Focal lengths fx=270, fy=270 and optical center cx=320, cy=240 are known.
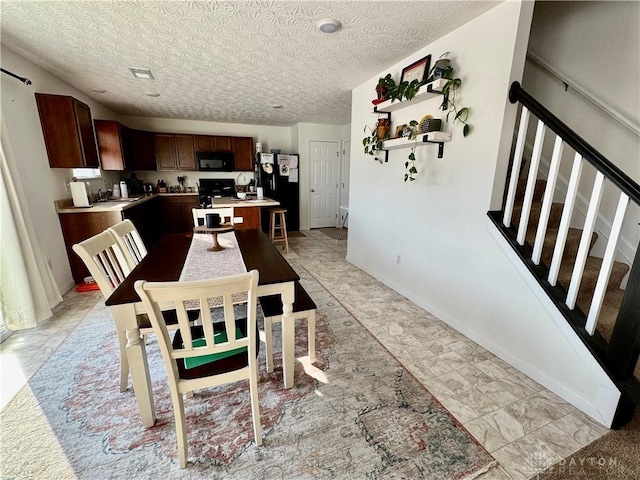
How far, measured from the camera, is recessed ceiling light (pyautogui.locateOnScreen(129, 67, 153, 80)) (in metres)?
2.80

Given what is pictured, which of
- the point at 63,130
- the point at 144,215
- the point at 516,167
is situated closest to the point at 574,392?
the point at 516,167

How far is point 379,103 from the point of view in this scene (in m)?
2.82

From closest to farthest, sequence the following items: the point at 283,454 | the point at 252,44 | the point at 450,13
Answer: the point at 283,454
the point at 450,13
the point at 252,44

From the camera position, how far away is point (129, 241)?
215cm

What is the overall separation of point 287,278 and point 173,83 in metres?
3.18

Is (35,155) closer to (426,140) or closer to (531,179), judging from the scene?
(426,140)

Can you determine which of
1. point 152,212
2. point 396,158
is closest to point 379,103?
point 396,158

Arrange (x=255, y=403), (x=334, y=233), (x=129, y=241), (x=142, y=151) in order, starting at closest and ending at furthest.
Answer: (x=255, y=403)
(x=129, y=241)
(x=142, y=151)
(x=334, y=233)

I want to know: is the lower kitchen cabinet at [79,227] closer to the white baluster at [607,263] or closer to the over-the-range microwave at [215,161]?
the over-the-range microwave at [215,161]

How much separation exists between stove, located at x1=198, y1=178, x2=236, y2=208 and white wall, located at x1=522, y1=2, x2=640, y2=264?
507 cm

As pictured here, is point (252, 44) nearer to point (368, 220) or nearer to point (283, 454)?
point (368, 220)

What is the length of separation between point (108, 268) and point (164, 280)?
491mm

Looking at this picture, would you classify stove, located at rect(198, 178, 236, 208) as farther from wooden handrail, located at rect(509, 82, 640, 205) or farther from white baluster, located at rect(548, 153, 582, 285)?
white baluster, located at rect(548, 153, 582, 285)

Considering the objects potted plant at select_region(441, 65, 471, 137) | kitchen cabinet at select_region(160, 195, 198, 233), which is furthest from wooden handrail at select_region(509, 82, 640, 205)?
kitchen cabinet at select_region(160, 195, 198, 233)
